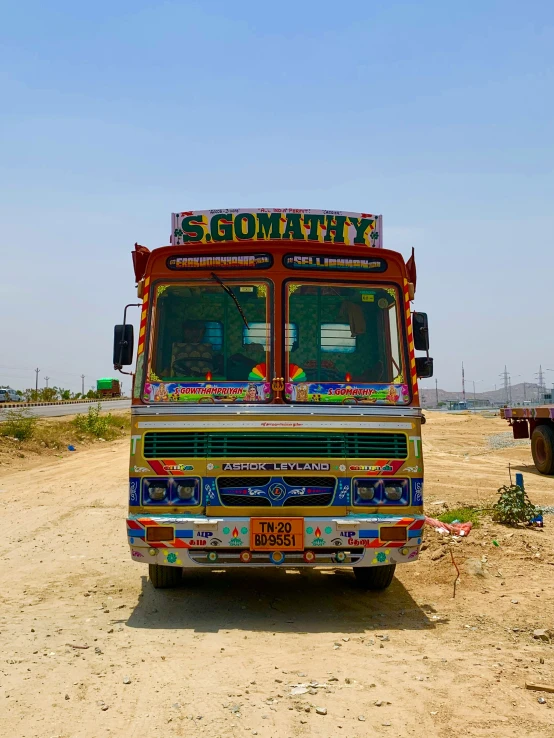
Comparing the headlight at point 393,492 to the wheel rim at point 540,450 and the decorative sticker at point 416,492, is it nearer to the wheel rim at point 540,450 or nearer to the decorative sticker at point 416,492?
the decorative sticker at point 416,492

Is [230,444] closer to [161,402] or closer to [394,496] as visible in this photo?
[161,402]

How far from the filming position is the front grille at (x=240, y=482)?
20.1 feet

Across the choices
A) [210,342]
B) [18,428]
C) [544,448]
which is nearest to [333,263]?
[210,342]

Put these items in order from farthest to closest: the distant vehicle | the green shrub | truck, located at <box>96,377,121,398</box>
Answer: truck, located at <box>96,377,121,398</box>, the distant vehicle, the green shrub

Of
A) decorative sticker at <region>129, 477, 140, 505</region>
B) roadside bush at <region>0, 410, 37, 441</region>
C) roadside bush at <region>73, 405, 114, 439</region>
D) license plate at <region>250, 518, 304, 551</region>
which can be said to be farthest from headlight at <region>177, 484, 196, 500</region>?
roadside bush at <region>73, 405, 114, 439</region>

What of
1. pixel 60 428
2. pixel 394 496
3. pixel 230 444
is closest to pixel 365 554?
pixel 394 496

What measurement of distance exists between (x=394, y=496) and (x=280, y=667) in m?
1.90

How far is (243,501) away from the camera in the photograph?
6145mm

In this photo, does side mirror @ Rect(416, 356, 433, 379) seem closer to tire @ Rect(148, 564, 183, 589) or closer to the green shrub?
tire @ Rect(148, 564, 183, 589)

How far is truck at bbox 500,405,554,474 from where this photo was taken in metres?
16.4

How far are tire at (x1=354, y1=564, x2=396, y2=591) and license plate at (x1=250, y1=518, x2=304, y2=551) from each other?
118cm

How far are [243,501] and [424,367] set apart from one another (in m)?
2.10

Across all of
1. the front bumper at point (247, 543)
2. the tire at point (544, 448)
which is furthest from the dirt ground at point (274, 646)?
the tire at point (544, 448)

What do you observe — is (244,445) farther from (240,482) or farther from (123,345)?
(123,345)
